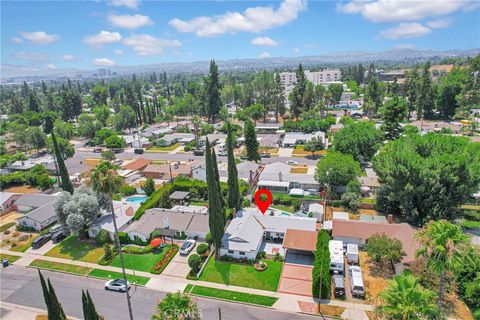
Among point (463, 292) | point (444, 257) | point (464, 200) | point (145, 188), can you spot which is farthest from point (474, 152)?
point (145, 188)

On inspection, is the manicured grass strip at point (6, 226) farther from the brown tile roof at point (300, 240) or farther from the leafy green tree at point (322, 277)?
the leafy green tree at point (322, 277)

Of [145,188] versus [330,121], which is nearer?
[145,188]

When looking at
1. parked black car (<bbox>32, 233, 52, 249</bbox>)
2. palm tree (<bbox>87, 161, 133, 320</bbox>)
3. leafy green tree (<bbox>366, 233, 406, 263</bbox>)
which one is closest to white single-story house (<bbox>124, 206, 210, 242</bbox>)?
parked black car (<bbox>32, 233, 52, 249</bbox>)

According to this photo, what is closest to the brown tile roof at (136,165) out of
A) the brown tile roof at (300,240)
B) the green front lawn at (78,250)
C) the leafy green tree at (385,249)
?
the green front lawn at (78,250)

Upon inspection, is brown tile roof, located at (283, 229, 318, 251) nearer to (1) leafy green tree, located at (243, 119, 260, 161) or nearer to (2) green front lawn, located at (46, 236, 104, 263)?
(2) green front lawn, located at (46, 236, 104, 263)

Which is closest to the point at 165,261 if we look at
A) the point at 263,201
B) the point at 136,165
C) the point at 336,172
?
the point at 263,201

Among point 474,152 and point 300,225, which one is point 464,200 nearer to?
point 474,152
